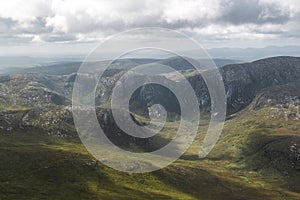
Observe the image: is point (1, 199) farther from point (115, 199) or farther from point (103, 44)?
point (103, 44)

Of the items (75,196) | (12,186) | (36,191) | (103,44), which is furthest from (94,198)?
(103,44)

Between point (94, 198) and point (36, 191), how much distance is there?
30.7 metres

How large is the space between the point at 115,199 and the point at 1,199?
58678 millimetres

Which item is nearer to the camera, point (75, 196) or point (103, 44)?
point (103, 44)

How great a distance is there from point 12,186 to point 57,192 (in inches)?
939

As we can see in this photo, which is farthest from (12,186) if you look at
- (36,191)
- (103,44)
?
(103,44)

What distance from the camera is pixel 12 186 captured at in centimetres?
19462

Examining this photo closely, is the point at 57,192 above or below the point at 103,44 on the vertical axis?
below

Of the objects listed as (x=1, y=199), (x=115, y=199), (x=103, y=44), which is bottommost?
(x=115, y=199)

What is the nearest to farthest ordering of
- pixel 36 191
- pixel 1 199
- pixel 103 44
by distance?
pixel 103 44 < pixel 1 199 < pixel 36 191

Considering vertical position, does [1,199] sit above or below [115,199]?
above

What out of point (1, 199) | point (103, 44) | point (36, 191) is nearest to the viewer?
point (103, 44)

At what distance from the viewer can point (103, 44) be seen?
6550 cm

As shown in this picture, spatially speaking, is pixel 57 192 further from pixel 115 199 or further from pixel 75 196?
pixel 115 199
